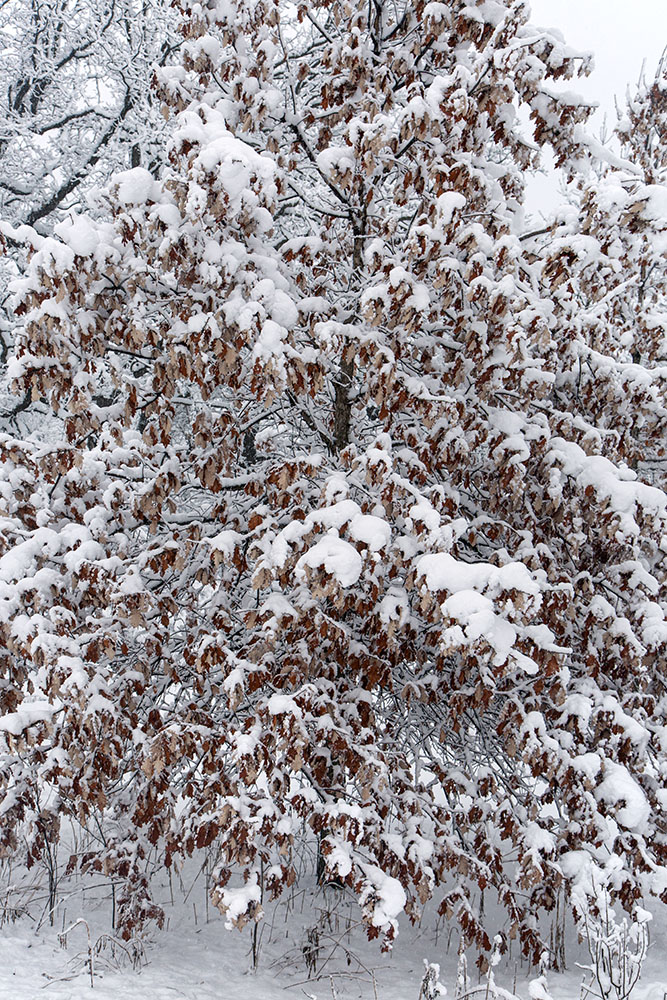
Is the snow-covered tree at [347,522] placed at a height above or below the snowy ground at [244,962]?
above

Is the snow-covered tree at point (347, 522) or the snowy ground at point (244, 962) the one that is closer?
the snow-covered tree at point (347, 522)

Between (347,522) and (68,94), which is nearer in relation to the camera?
(347,522)

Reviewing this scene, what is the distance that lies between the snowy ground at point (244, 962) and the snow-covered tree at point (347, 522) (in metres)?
0.39

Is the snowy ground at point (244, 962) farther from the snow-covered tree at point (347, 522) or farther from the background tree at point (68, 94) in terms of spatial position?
the background tree at point (68, 94)

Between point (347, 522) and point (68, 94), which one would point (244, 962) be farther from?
point (68, 94)

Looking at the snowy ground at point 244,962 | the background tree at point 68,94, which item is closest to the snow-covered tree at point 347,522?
the snowy ground at point 244,962

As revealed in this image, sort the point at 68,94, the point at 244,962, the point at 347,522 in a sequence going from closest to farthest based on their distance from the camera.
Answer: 1. the point at 347,522
2. the point at 244,962
3. the point at 68,94

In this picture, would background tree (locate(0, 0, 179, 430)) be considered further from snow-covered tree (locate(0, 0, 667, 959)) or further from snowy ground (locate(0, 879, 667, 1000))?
snowy ground (locate(0, 879, 667, 1000))

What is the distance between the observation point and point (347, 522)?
354 cm

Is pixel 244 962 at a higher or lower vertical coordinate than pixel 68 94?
lower

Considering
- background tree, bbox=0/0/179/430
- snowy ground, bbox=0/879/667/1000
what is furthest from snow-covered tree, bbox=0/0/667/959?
background tree, bbox=0/0/179/430

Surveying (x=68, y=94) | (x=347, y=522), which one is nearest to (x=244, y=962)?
(x=347, y=522)

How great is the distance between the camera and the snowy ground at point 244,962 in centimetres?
398

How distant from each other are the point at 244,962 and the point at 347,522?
112 inches
